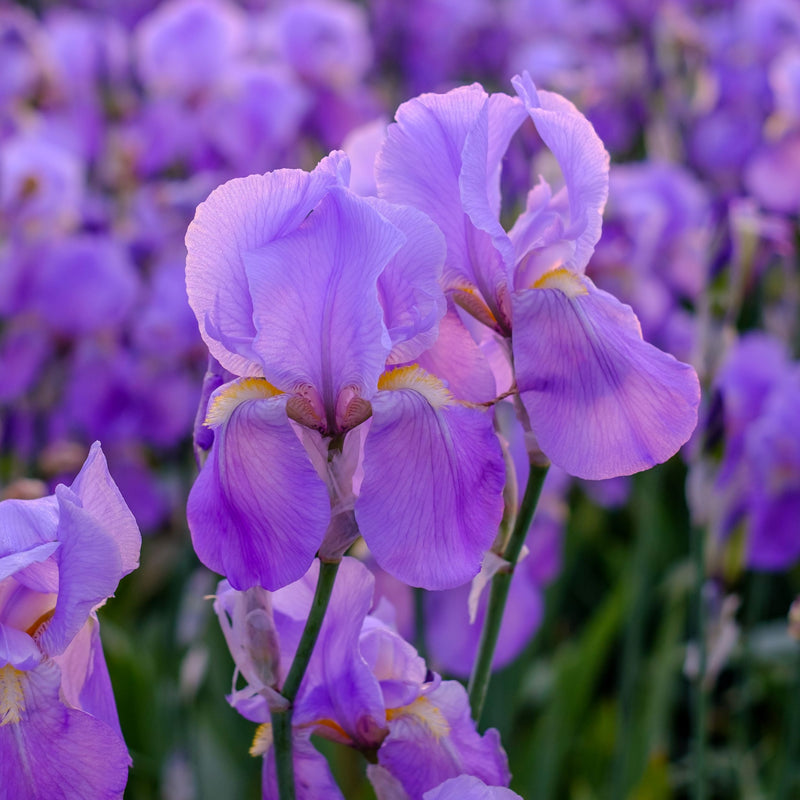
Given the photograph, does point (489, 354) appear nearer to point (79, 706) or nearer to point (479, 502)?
point (479, 502)

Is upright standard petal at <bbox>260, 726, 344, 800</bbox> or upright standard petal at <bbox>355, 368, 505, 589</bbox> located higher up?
upright standard petal at <bbox>355, 368, 505, 589</bbox>

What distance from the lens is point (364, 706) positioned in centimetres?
59

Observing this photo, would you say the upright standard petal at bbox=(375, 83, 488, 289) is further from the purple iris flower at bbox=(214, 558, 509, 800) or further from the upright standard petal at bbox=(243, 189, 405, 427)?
the purple iris flower at bbox=(214, 558, 509, 800)

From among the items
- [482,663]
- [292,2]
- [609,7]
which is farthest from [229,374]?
[609,7]

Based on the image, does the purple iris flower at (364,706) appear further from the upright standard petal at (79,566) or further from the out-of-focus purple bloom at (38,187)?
the out-of-focus purple bloom at (38,187)

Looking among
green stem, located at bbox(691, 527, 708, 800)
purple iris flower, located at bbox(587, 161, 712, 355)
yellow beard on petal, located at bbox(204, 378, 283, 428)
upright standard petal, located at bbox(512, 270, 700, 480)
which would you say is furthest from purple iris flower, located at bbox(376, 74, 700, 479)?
purple iris flower, located at bbox(587, 161, 712, 355)

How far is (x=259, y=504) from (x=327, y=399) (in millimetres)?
73

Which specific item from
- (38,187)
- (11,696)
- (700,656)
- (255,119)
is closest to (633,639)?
(700,656)

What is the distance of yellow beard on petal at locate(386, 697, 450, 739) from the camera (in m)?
0.59

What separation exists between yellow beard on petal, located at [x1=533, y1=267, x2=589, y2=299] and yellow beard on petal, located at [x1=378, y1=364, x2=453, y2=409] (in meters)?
0.10

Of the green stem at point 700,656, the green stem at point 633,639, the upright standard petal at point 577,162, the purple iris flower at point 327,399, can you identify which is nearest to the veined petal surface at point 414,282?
the purple iris flower at point 327,399

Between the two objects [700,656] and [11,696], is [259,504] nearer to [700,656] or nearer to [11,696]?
[11,696]

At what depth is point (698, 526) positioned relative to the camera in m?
0.97

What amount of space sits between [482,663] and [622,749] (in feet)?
2.26
